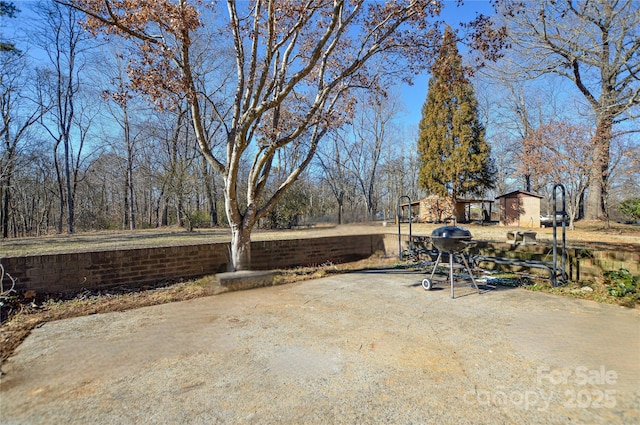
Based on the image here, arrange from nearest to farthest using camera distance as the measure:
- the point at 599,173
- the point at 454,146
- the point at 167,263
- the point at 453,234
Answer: the point at 453,234, the point at 167,263, the point at 599,173, the point at 454,146

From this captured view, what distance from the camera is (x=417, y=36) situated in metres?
6.29

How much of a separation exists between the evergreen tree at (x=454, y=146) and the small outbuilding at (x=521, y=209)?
5.79 ft

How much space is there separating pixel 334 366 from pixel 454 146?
70.3 feet

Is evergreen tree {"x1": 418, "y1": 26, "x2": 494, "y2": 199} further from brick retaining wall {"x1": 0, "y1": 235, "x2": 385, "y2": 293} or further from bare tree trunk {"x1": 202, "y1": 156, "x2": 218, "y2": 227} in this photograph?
brick retaining wall {"x1": 0, "y1": 235, "x2": 385, "y2": 293}

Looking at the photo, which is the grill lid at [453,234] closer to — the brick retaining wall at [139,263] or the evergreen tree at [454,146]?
the brick retaining wall at [139,263]

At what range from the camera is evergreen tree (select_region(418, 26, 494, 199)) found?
20.6 m

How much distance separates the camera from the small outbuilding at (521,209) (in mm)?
18875

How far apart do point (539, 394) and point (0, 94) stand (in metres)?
23.6

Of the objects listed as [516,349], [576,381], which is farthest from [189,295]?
[576,381]

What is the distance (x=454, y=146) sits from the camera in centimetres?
2114

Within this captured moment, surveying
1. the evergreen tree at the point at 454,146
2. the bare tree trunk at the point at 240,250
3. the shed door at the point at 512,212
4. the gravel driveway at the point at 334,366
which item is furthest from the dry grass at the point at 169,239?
the evergreen tree at the point at 454,146

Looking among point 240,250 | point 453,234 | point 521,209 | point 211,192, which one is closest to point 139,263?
point 240,250

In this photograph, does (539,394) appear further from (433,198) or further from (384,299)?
(433,198)

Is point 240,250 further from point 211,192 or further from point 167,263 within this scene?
point 211,192
